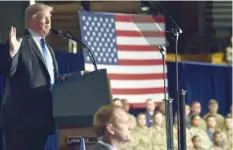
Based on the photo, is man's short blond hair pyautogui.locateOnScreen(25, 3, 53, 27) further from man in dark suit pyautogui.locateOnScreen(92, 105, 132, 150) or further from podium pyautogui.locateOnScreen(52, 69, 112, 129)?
man in dark suit pyautogui.locateOnScreen(92, 105, 132, 150)

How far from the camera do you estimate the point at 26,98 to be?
4.35m

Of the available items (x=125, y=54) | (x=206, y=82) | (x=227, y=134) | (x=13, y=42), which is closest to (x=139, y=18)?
(x=125, y=54)

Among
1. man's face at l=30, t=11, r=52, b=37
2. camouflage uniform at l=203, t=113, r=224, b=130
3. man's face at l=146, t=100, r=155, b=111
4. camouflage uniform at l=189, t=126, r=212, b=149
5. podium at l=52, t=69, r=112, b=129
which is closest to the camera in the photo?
podium at l=52, t=69, r=112, b=129

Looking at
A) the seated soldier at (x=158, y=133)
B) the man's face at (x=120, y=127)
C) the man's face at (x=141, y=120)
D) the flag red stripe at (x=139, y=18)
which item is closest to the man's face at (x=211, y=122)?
the seated soldier at (x=158, y=133)

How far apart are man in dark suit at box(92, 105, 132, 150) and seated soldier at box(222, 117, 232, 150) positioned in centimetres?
536

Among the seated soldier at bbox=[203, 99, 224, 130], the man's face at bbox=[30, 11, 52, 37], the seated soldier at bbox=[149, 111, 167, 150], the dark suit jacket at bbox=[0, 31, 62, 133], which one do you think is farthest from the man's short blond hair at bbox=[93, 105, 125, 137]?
the seated soldier at bbox=[203, 99, 224, 130]

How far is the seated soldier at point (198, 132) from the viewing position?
339 inches

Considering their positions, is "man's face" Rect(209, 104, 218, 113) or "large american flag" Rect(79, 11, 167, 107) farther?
"man's face" Rect(209, 104, 218, 113)

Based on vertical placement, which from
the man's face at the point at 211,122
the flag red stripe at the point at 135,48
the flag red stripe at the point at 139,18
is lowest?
the man's face at the point at 211,122

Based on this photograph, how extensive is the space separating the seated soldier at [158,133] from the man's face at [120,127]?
14.5 ft

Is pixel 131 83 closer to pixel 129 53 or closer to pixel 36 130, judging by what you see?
pixel 129 53

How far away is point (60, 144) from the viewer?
4.26 m

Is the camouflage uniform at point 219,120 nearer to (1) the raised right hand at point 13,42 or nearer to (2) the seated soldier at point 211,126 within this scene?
(2) the seated soldier at point 211,126

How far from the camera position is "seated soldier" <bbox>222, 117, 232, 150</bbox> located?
894 cm
